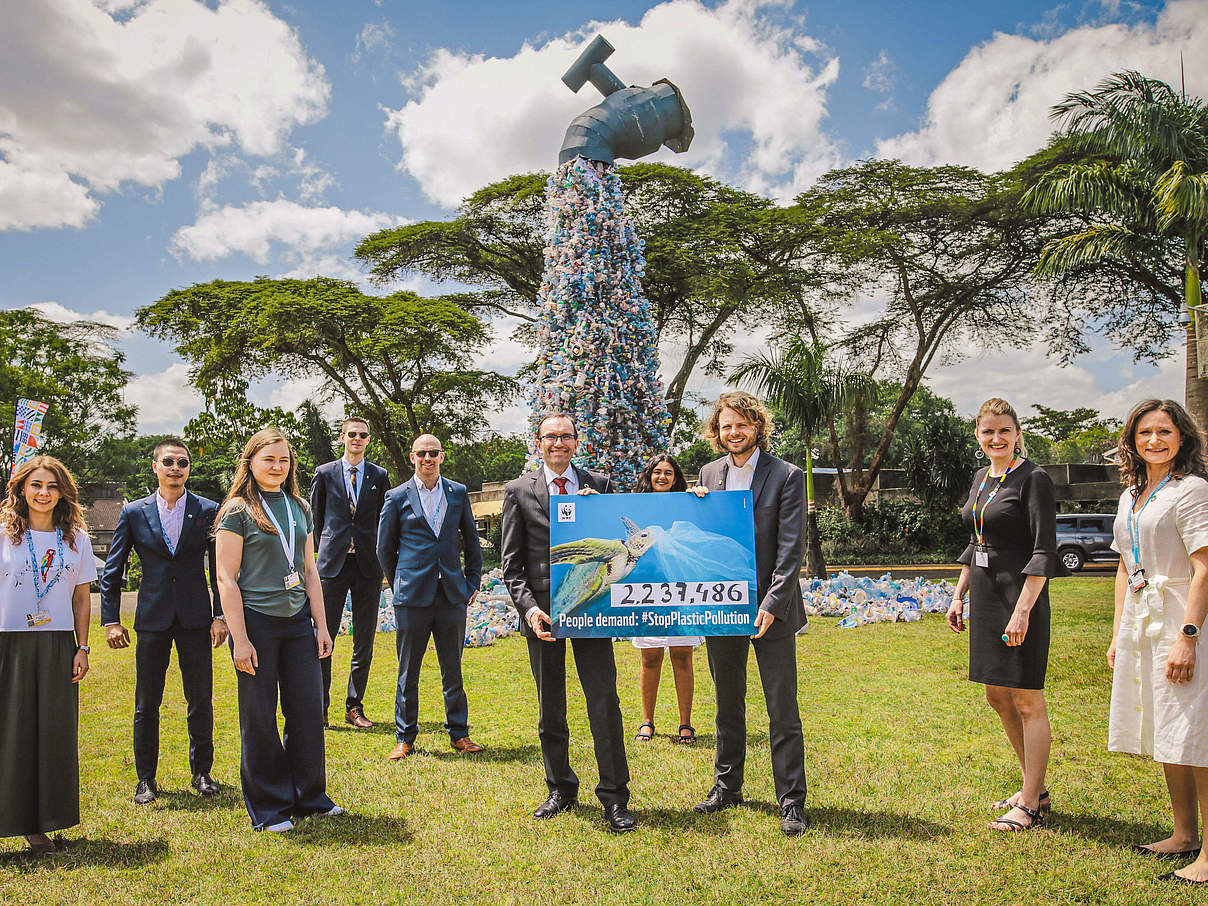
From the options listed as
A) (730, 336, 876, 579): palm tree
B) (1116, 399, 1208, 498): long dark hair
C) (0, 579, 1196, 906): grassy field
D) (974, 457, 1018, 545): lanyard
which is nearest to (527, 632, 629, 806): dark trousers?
(0, 579, 1196, 906): grassy field

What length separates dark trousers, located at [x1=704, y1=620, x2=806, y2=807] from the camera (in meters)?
3.97

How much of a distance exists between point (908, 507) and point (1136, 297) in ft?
27.7

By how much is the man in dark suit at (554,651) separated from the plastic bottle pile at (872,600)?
6.91 m

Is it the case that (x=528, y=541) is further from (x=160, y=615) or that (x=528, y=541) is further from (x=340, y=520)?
(x=340, y=520)

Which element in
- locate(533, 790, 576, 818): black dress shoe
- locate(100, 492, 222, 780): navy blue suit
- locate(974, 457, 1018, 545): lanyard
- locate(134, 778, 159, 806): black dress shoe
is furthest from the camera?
locate(100, 492, 222, 780): navy blue suit

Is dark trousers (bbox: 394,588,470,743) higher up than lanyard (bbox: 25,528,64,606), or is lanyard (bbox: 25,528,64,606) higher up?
lanyard (bbox: 25,528,64,606)

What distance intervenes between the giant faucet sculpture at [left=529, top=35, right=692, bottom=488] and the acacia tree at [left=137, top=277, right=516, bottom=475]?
13.1 meters

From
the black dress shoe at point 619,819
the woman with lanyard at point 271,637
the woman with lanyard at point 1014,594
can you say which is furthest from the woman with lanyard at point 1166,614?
the woman with lanyard at point 271,637

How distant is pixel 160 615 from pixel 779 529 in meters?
3.40

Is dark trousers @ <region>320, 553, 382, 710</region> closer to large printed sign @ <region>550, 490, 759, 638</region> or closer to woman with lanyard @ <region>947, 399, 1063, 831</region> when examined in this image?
large printed sign @ <region>550, 490, 759, 638</region>

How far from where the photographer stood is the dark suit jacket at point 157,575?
4750 mm

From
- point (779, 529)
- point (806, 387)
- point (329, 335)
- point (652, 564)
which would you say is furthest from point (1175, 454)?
point (329, 335)

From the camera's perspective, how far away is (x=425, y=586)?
5562 mm

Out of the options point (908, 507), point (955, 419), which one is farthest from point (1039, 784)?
point (955, 419)
